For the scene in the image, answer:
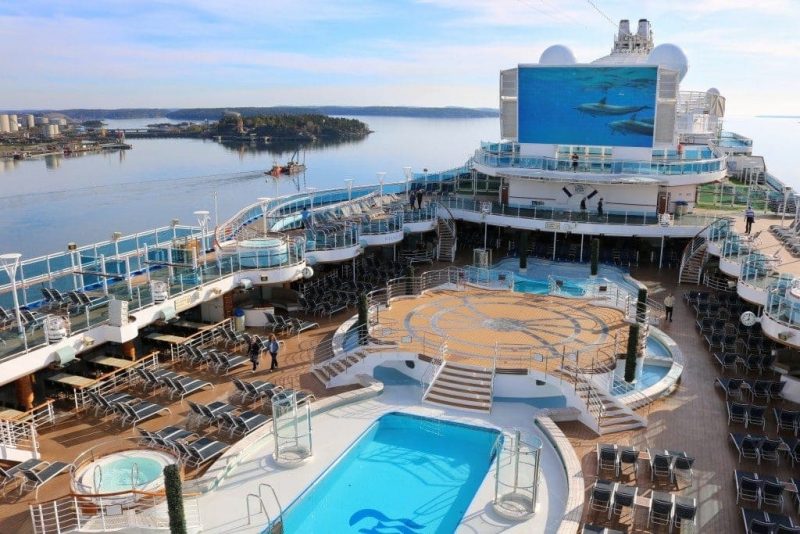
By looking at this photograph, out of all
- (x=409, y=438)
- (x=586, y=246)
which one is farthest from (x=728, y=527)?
(x=586, y=246)

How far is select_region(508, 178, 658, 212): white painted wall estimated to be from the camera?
1145 inches

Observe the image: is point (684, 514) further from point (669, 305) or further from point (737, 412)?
point (669, 305)

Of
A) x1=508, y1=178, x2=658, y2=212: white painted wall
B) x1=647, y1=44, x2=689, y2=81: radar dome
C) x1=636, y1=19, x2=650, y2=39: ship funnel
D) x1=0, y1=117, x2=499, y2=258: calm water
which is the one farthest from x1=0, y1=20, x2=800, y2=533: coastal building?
x1=0, y1=117, x2=499, y2=258: calm water

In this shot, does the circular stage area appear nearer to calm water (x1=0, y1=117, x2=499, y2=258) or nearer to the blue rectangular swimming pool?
the blue rectangular swimming pool

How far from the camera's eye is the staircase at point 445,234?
28.4 m

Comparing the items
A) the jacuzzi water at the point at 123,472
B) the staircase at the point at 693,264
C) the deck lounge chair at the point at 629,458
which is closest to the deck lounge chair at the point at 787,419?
the deck lounge chair at the point at 629,458

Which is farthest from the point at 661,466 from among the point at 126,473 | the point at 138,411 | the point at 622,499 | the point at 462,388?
the point at 138,411

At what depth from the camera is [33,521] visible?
389 inches

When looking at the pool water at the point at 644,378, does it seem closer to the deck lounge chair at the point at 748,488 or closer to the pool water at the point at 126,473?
the deck lounge chair at the point at 748,488

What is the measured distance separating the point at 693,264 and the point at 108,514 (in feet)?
73.7

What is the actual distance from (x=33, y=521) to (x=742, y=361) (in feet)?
52.4

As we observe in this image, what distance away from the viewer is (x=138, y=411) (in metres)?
13.8

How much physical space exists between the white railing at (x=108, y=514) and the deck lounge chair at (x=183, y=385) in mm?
4210

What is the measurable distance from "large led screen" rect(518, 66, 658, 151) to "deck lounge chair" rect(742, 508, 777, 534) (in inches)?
821
